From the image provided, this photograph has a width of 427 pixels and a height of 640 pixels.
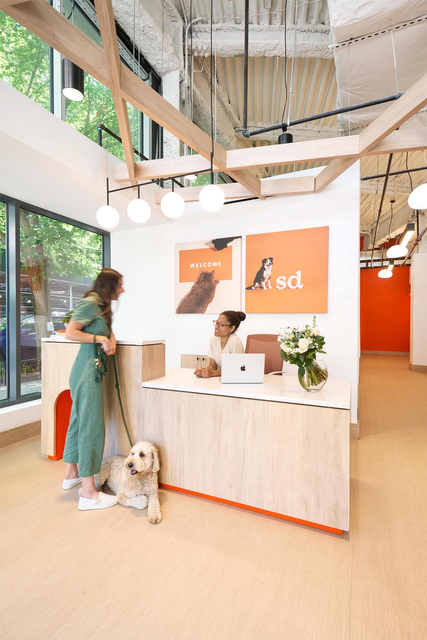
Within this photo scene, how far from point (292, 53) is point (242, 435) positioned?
15.2 ft

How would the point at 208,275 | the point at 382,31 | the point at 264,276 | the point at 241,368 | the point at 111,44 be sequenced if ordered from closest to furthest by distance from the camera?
the point at 111,44 < the point at 241,368 < the point at 382,31 < the point at 264,276 < the point at 208,275

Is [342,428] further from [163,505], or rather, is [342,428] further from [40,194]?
[40,194]

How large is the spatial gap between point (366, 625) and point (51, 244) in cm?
489

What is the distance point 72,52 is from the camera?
2047mm

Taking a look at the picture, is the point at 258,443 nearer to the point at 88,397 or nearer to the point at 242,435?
the point at 242,435

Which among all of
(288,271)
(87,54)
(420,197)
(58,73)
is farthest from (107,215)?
(420,197)

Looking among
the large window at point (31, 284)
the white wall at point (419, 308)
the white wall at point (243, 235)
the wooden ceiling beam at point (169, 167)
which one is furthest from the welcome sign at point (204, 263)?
the white wall at point (419, 308)

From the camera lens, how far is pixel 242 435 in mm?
2346

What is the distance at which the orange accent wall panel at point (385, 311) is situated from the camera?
1200 centimetres

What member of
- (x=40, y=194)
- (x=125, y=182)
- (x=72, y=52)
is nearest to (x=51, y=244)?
(x=40, y=194)

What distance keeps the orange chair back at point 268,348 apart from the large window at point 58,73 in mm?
3065

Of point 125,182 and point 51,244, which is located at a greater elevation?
point 125,182

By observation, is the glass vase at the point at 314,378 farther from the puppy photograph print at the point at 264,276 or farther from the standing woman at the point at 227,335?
the puppy photograph print at the point at 264,276

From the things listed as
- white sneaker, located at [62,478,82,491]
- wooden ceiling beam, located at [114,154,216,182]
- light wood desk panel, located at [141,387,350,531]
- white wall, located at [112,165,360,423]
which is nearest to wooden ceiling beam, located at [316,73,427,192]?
white wall, located at [112,165,360,423]
